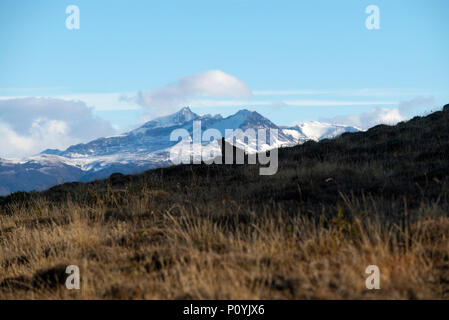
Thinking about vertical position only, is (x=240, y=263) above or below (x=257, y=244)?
below

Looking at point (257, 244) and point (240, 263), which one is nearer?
point (240, 263)

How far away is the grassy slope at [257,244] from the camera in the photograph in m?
5.18

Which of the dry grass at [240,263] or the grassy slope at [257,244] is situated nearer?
the dry grass at [240,263]

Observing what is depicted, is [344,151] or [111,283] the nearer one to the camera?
[111,283]

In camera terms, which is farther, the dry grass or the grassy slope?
the grassy slope

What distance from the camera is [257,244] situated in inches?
251

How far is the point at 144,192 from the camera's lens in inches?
504

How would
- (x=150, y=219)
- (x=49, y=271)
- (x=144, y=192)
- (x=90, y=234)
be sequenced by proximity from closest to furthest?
1. (x=49, y=271)
2. (x=90, y=234)
3. (x=150, y=219)
4. (x=144, y=192)

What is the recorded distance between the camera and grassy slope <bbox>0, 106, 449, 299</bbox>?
5.18m

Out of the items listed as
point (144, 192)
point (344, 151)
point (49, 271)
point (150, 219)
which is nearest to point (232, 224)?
point (150, 219)
